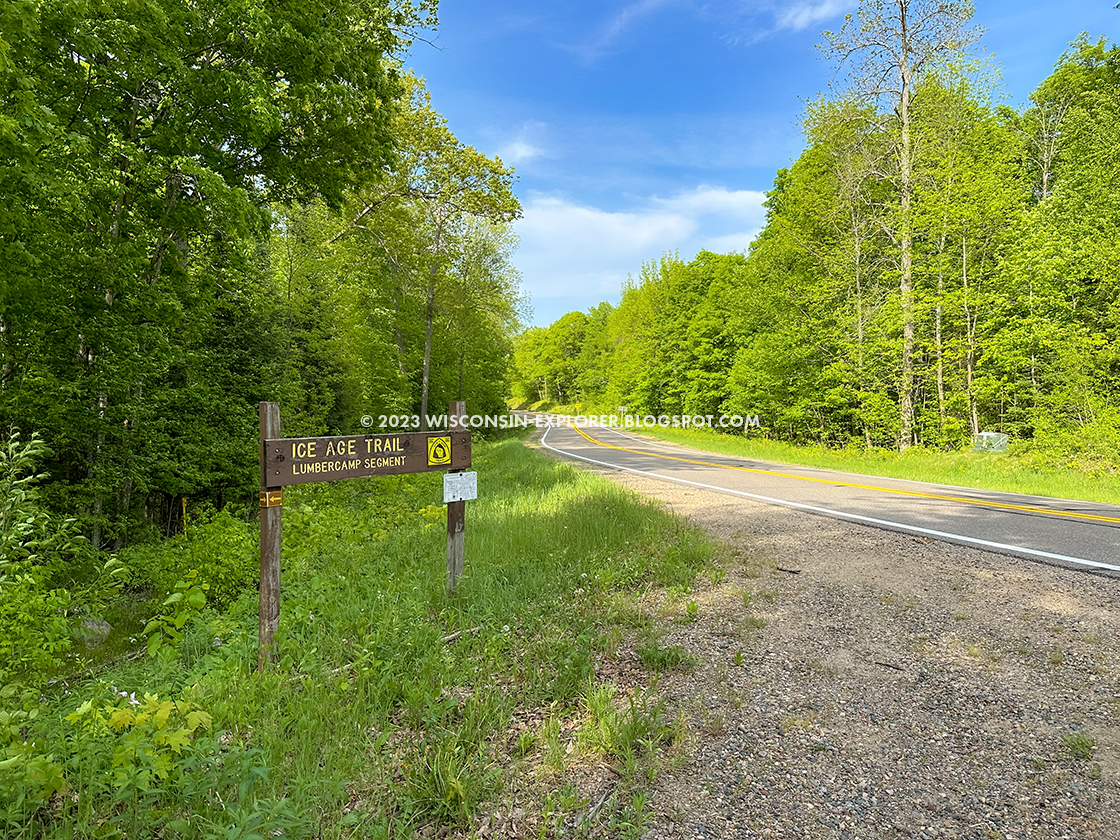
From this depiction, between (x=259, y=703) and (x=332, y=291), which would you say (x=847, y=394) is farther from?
(x=259, y=703)

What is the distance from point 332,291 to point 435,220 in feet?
31.5

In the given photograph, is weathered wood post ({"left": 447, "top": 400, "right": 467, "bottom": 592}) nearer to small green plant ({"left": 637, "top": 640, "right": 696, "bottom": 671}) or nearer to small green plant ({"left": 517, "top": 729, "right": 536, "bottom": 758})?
small green plant ({"left": 637, "top": 640, "right": 696, "bottom": 671})

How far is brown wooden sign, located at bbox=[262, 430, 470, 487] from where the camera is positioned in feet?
12.3

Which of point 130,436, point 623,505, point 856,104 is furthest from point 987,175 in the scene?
point 130,436

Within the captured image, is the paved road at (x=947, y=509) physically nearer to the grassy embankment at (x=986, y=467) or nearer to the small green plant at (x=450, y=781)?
the grassy embankment at (x=986, y=467)

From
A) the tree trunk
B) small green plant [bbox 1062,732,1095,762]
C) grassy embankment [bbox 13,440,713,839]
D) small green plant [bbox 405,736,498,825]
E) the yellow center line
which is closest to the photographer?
grassy embankment [bbox 13,440,713,839]

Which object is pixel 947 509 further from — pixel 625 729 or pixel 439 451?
pixel 439 451

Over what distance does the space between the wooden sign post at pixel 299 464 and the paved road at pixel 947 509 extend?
20.0ft

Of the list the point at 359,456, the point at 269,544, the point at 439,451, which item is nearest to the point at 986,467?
the point at 439,451

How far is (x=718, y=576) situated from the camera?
197 inches

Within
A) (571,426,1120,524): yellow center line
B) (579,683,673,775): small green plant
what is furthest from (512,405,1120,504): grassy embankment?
(579,683,673,775): small green plant

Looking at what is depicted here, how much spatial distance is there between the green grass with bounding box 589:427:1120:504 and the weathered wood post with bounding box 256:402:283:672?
1253cm

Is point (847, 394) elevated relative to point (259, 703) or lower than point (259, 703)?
elevated

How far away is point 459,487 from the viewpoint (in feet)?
16.9
